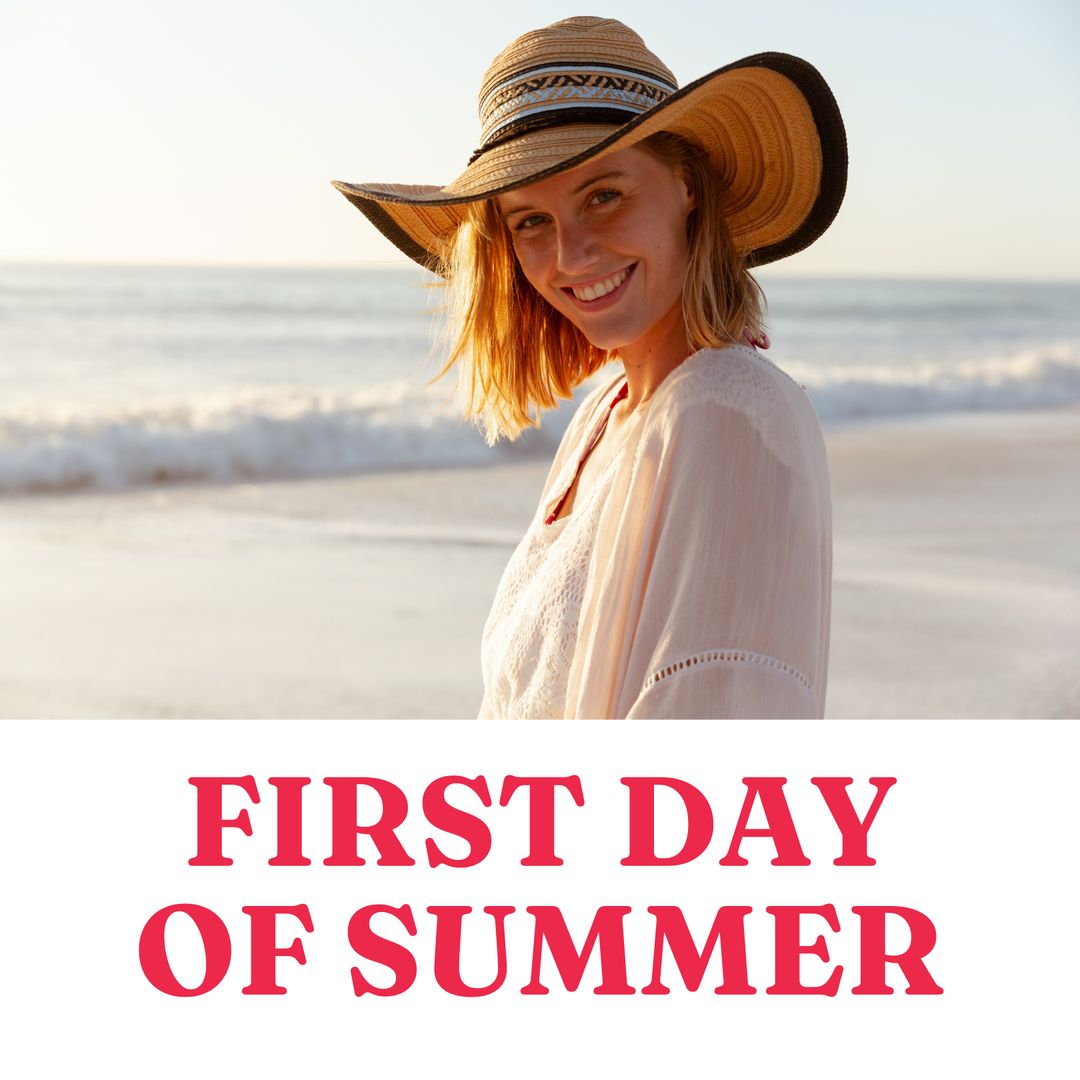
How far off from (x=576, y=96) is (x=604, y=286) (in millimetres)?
242

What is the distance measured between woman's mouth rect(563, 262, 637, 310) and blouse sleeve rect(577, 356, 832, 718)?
27 centimetres

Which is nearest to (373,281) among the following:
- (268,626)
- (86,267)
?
(86,267)

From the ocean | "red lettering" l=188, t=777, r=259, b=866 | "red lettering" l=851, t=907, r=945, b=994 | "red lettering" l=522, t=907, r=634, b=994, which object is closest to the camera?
"red lettering" l=522, t=907, r=634, b=994

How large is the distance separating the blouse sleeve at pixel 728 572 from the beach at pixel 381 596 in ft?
10.1

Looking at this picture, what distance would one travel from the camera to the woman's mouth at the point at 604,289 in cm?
160

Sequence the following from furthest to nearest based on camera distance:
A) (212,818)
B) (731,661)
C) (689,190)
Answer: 1. (212,818)
2. (689,190)
3. (731,661)

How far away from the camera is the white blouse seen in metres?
1.34

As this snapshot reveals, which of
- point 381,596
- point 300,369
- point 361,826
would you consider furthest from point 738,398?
point 300,369

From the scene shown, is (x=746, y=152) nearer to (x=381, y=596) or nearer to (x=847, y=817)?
(x=847, y=817)

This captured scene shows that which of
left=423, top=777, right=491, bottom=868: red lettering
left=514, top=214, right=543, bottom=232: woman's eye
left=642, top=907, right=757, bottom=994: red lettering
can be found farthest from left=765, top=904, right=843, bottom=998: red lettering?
left=514, top=214, right=543, bottom=232: woman's eye

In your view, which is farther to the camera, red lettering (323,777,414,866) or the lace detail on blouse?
red lettering (323,777,414,866)

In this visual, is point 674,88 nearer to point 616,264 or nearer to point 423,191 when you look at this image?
point 616,264

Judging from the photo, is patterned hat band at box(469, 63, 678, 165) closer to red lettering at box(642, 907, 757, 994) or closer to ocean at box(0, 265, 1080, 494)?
ocean at box(0, 265, 1080, 494)

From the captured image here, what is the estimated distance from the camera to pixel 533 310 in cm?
201
